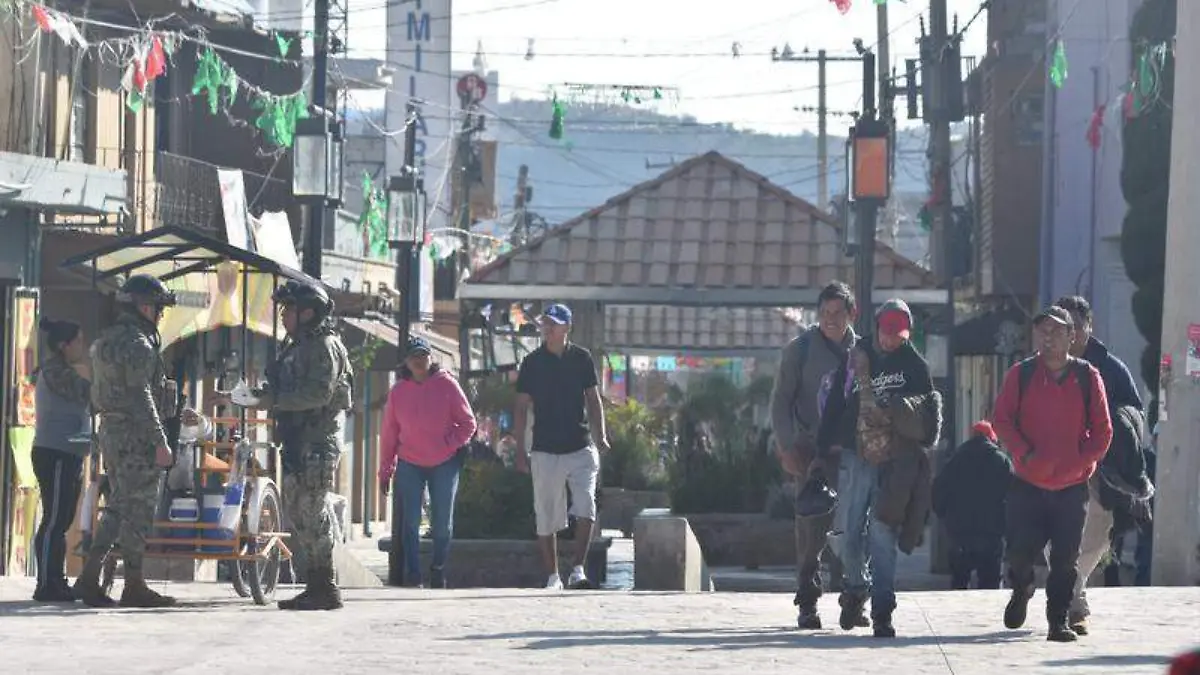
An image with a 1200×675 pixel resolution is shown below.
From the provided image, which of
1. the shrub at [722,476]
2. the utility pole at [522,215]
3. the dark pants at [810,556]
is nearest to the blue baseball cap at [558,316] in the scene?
the dark pants at [810,556]

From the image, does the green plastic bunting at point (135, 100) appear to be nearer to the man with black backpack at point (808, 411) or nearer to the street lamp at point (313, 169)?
the street lamp at point (313, 169)

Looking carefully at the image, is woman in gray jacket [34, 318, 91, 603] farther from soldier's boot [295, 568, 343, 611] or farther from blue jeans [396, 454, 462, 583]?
blue jeans [396, 454, 462, 583]

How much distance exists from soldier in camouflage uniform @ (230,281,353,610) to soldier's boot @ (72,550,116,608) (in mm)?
1090

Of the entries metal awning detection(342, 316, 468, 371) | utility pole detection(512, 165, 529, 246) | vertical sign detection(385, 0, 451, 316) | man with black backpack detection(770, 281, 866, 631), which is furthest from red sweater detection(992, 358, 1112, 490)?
utility pole detection(512, 165, 529, 246)

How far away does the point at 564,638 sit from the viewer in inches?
508

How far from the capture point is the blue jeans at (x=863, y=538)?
13.0 metres

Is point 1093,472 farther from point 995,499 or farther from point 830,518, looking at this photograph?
point 995,499

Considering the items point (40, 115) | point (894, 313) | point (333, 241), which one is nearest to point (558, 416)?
point (894, 313)

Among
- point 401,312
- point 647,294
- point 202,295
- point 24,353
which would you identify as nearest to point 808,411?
point 24,353

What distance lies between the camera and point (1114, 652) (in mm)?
12320

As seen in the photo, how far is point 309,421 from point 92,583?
151cm

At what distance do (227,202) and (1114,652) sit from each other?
21508 mm

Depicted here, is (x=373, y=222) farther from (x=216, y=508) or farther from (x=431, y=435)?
(x=216, y=508)

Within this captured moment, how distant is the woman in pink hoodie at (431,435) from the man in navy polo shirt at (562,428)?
4.52 ft
